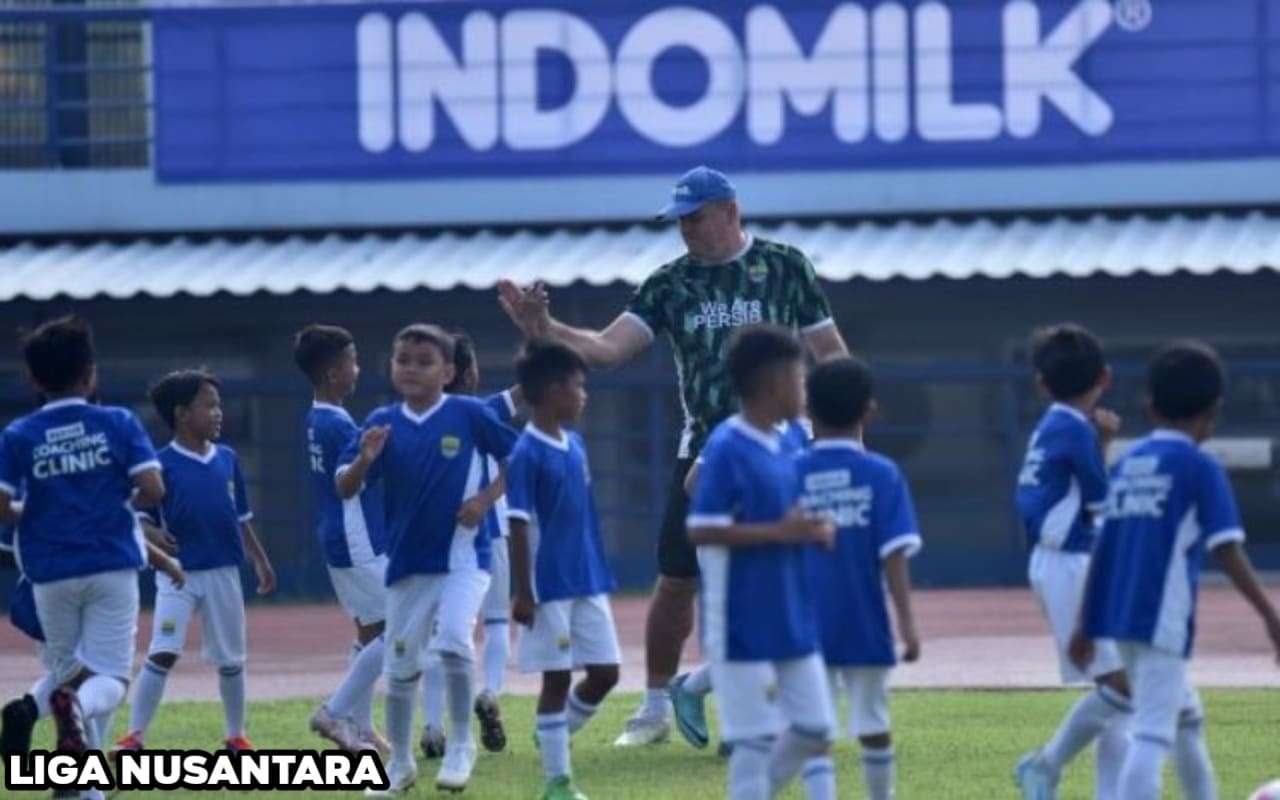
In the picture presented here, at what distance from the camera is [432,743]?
488 inches

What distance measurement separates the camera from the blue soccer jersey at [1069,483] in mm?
10008

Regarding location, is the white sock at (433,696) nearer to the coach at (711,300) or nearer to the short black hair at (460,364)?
the short black hair at (460,364)

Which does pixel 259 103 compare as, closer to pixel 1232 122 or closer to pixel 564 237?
pixel 564 237

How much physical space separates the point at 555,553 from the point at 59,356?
6.28 ft

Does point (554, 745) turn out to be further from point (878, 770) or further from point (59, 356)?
point (59, 356)

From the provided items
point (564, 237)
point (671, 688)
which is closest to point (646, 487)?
point (564, 237)

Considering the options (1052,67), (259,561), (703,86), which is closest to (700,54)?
(703,86)

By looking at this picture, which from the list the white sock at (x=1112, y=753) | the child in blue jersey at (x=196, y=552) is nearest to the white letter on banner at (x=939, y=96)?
the child in blue jersey at (x=196, y=552)

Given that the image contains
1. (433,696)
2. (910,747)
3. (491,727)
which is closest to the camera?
(433,696)

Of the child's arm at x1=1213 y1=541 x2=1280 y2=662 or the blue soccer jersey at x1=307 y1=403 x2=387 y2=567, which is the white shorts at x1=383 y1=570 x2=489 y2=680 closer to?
the blue soccer jersey at x1=307 y1=403 x2=387 y2=567

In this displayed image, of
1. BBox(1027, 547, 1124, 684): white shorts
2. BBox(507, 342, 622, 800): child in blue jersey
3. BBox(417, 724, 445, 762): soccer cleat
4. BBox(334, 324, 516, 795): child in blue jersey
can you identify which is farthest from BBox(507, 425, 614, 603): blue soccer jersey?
BBox(417, 724, 445, 762): soccer cleat

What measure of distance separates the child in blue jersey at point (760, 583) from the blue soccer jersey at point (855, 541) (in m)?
0.15

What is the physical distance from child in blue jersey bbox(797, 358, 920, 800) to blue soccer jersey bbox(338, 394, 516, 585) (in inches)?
91.3

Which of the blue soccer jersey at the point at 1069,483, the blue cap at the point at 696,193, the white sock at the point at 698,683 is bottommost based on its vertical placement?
the white sock at the point at 698,683
